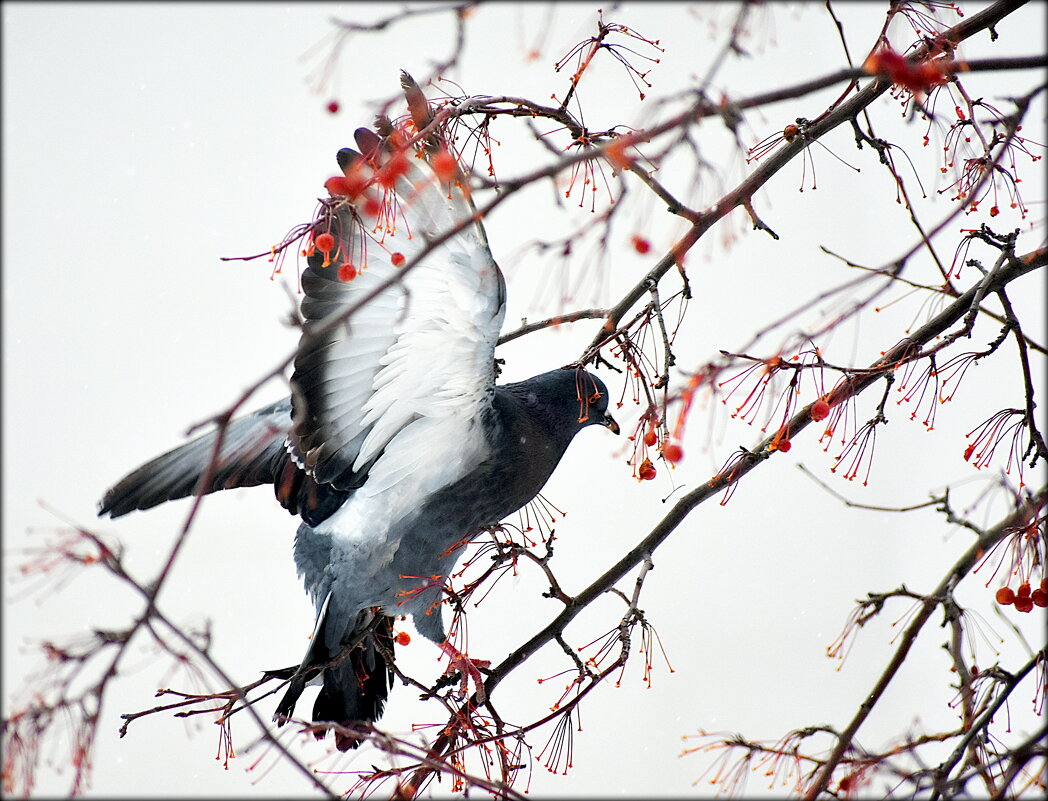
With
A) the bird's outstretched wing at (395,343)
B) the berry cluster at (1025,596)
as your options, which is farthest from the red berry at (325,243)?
the berry cluster at (1025,596)

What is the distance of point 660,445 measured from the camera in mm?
689

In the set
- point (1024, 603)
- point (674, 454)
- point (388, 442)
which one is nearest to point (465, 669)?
point (388, 442)

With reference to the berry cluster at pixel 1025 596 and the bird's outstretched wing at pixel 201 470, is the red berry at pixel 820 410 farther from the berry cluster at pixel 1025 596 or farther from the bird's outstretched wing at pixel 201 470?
the bird's outstretched wing at pixel 201 470

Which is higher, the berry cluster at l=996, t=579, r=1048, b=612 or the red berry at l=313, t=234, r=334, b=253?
the red berry at l=313, t=234, r=334, b=253

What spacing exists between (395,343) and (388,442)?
0.42 ft

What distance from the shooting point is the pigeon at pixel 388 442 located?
0.83 metres

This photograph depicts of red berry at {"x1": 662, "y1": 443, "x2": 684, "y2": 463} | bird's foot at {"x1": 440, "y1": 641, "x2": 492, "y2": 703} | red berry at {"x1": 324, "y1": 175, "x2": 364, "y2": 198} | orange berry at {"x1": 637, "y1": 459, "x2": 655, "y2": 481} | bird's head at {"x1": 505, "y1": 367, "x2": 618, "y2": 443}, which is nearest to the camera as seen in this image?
red berry at {"x1": 324, "y1": 175, "x2": 364, "y2": 198}

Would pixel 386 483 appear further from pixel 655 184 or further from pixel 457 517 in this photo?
pixel 655 184

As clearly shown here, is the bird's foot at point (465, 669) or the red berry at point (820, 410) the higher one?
the red berry at point (820, 410)

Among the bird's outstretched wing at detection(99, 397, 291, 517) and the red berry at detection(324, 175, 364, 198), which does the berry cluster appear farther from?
the bird's outstretched wing at detection(99, 397, 291, 517)

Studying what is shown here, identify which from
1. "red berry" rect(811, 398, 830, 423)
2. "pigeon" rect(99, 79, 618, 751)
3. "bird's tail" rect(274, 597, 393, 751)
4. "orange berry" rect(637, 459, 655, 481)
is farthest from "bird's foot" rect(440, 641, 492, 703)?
"red berry" rect(811, 398, 830, 423)

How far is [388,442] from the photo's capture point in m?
0.95

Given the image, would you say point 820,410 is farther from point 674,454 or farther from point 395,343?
point 395,343

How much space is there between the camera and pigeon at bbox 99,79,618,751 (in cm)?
83
